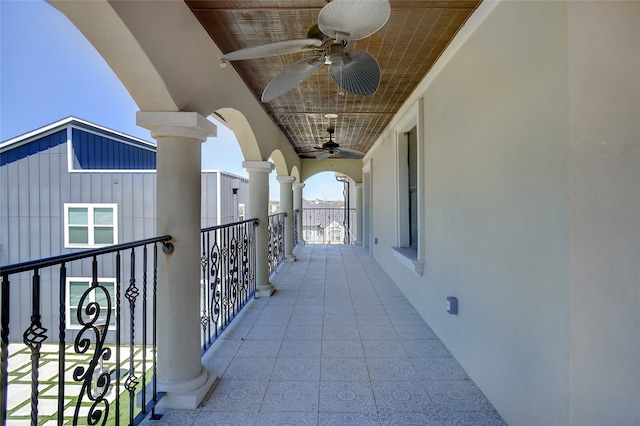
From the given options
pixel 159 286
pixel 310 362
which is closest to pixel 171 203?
pixel 159 286

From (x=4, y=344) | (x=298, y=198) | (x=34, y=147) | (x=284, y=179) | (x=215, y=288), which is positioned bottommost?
(x=215, y=288)

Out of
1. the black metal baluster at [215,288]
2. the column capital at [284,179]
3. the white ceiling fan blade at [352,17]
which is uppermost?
the white ceiling fan blade at [352,17]

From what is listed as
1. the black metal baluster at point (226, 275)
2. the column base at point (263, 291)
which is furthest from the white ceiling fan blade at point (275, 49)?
the column base at point (263, 291)

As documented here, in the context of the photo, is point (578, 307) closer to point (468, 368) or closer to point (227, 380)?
point (468, 368)

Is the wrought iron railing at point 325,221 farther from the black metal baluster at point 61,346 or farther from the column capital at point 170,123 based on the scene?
the black metal baluster at point 61,346

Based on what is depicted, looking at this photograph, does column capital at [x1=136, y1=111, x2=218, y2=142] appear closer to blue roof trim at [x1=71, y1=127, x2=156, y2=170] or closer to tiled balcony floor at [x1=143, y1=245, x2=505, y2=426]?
tiled balcony floor at [x1=143, y1=245, x2=505, y2=426]

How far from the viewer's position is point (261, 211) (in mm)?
4344

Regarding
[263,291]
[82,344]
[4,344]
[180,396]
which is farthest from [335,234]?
[4,344]

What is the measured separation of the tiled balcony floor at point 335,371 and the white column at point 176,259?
0.54ft

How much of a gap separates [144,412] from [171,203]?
120 centimetres

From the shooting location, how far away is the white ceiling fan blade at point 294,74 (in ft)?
5.92

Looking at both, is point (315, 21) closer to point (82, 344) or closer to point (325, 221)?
point (82, 344)

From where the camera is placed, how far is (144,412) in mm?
1756

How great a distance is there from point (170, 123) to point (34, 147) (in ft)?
20.7
